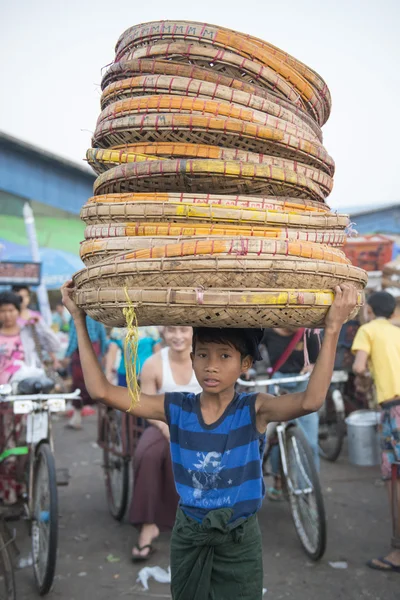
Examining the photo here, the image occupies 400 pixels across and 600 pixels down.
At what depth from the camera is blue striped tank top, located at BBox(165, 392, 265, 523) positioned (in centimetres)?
233

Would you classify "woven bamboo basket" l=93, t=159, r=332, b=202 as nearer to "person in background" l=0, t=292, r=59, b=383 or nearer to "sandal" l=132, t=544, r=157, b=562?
"sandal" l=132, t=544, r=157, b=562

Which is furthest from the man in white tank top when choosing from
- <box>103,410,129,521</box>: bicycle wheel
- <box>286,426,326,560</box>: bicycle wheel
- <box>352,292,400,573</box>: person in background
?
<box>352,292,400,573</box>: person in background

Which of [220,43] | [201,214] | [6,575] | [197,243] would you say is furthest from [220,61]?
[6,575]

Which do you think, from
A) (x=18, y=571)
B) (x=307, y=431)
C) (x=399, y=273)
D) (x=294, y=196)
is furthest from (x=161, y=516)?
(x=399, y=273)

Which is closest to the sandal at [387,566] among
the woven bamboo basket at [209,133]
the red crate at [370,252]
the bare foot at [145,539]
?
the bare foot at [145,539]

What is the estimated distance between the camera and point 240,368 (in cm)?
242

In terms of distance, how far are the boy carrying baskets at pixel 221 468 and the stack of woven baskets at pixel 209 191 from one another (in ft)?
1.26

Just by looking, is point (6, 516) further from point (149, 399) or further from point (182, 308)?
point (182, 308)

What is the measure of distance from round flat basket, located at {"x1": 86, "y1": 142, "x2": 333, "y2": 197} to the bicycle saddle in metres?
2.63

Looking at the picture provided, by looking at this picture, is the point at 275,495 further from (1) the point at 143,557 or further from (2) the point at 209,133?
(2) the point at 209,133

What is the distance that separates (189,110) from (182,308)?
833 mm

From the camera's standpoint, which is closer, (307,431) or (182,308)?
(182,308)

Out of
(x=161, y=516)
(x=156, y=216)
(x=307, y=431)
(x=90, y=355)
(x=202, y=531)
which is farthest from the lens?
(x=307, y=431)

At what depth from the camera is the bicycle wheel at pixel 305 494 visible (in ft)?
14.1
